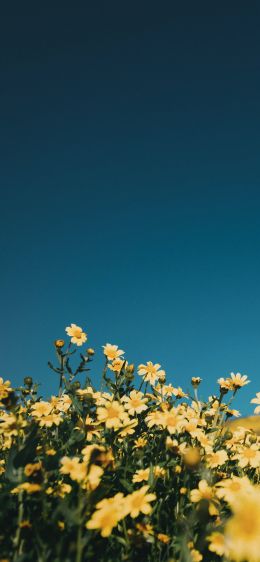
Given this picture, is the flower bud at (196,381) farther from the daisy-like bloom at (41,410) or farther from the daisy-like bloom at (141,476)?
the daisy-like bloom at (141,476)

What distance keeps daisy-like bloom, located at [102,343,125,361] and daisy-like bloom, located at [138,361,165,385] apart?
0.31m

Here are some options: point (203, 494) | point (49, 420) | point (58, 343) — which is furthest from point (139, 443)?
point (58, 343)

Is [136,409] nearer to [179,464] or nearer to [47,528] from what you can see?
[179,464]

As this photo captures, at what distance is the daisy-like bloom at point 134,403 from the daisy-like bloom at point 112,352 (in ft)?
2.66

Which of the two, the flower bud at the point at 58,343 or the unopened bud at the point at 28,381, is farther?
the unopened bud at the point at 28,381

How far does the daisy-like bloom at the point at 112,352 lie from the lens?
203 inches

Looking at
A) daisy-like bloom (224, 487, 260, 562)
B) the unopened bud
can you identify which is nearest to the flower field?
daisy-like bloom (224, 487, 260, 562)

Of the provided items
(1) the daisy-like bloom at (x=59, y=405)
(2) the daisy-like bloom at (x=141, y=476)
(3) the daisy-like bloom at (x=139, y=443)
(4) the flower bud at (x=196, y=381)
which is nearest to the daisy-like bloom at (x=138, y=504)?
(2) the daisy-like bloom at (x=141, y=476)

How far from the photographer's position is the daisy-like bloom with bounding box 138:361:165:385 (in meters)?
5.12

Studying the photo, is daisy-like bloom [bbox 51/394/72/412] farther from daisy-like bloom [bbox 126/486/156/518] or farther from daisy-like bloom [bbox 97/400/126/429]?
daisy-like bloom [bbox 126/486/156/518]

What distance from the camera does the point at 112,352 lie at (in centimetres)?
523

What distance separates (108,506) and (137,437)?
6.23 ft

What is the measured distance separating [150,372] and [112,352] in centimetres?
54

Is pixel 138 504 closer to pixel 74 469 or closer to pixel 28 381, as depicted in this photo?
pixel 74 469
